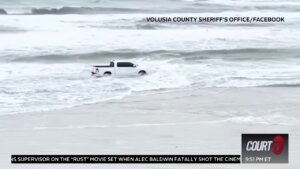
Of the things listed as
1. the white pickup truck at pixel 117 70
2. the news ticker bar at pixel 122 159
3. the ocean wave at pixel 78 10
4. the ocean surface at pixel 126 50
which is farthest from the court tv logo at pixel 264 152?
the ocean wave at pixel 78 10

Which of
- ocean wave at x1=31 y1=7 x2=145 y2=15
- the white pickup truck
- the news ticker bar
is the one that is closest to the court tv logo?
the news ticker bar

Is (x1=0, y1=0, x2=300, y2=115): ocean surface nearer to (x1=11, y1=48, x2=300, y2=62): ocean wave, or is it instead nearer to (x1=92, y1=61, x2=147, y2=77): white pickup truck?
(x1=11, y1=48, x2=300, y2=62): ocean wave

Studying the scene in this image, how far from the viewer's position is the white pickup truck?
85.6ft

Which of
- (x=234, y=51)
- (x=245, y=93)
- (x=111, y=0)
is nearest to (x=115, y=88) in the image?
(x=245, y=93)

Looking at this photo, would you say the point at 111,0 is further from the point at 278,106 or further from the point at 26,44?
the point at 278,106

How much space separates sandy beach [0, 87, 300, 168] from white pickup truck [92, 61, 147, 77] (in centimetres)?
463

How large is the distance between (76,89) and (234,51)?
1585 centimetres

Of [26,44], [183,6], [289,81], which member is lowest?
[289,81]

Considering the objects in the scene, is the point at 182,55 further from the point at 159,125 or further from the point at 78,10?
the point at 78,10

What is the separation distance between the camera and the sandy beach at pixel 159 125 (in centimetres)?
1387

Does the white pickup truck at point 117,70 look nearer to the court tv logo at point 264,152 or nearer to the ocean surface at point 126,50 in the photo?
the ocean surface at point 126,50

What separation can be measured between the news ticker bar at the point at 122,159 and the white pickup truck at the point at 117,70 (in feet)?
43.5

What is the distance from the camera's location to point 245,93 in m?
21.8

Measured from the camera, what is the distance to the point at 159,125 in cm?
1661
